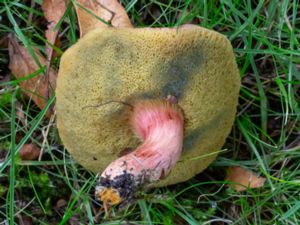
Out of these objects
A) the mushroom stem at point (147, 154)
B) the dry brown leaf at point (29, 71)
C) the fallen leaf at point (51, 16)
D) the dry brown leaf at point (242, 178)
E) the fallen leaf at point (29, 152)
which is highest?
the fallen leaf at point (51, 16)

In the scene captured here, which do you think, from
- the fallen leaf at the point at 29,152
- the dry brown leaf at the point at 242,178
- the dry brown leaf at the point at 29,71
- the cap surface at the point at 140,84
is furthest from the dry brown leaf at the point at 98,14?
the dry brown leaf at the point at 242,178

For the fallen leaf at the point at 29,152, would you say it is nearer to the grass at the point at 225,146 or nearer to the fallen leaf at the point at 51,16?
the grass at the point at 225,146

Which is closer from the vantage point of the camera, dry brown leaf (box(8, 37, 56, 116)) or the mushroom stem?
the mushroom stem

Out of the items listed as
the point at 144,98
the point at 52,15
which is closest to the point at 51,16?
the point at 52,15

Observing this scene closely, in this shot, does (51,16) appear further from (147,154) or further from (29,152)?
(147,154)

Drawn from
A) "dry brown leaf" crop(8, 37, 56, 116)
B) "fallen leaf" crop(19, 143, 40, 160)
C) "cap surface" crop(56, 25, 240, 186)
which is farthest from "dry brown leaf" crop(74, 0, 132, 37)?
"fallen leaf" crop(19, 143, 40, 160)

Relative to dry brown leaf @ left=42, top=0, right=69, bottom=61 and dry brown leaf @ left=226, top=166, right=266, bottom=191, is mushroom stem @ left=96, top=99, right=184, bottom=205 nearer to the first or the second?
dry brown leaf @ left=226, top=166, right=266, bottom=191

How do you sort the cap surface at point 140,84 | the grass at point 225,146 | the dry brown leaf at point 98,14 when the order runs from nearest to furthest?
the cap surface at point 140,84, the dry brown leaf at point 98,14, the grass at point 225,146
